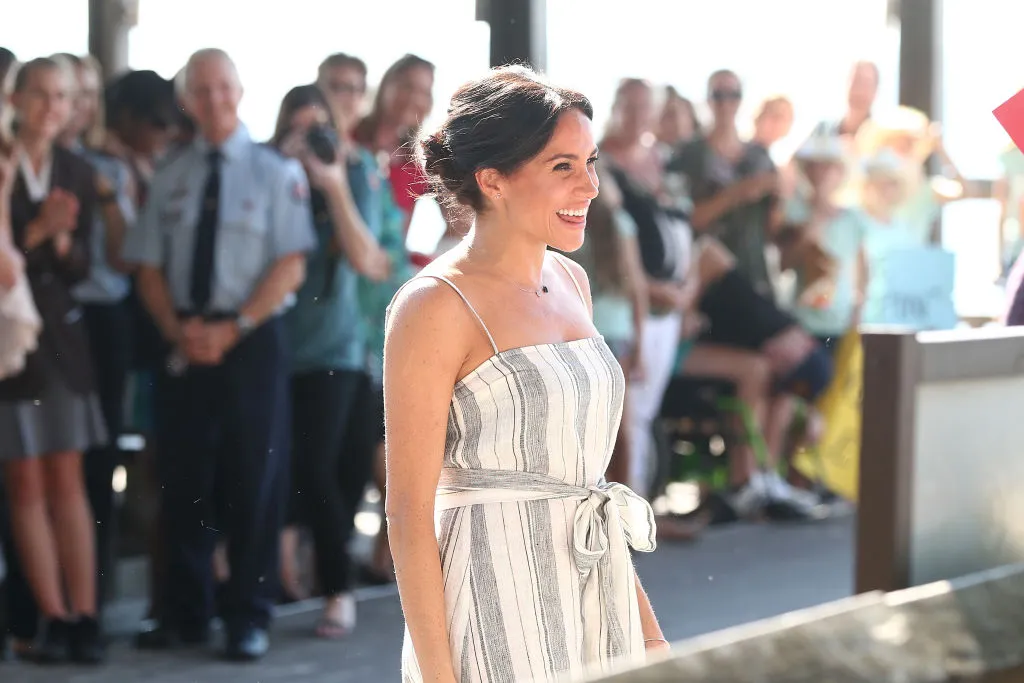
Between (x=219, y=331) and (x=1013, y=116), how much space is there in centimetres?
279

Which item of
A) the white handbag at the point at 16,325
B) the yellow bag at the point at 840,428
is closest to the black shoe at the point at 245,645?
the white handbag at the point at 16,325

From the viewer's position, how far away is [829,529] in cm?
780

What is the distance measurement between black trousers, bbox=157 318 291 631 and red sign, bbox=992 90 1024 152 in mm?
2763

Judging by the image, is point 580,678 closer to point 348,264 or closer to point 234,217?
point 234,217

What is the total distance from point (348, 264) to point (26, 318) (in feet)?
4.10

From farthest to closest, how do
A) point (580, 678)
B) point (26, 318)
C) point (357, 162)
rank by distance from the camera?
1. point (357, 162)
2. point (26, 318)
3. point (580, 678)

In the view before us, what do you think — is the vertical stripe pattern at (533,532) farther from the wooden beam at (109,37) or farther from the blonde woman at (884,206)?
the blonde woman at (884,206)

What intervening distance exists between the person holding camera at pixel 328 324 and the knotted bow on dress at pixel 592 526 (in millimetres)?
2936

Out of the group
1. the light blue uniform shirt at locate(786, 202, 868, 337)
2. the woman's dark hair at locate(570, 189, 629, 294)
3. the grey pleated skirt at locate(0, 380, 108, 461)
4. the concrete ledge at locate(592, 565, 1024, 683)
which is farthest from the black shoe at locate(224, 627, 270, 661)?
the light blue uniform shirt at locate(786, 202, 868, 337)

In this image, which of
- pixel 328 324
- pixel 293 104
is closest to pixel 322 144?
pixel 293 104

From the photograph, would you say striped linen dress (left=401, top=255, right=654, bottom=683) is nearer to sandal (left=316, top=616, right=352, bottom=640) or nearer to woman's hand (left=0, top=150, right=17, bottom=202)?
woman's hand (left=0, top=150, right=17, bottom=202)

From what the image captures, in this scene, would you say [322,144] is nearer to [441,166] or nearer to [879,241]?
[441,166]

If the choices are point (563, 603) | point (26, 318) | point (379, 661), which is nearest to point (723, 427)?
point (379, 661)

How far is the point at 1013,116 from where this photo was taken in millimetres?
2773
